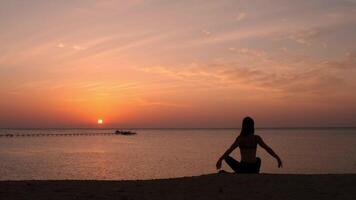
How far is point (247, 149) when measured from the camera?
41.1 ft

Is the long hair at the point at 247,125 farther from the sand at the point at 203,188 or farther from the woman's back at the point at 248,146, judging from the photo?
the sand at the point at 203,188

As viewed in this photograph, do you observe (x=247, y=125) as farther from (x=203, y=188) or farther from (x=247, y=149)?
(x=203, y=188)

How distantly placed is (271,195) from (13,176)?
36.8m

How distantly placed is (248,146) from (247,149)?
10 cm

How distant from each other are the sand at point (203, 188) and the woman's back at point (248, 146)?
1009 millimetres

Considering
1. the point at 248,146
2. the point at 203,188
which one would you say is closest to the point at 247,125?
the point at 248,146

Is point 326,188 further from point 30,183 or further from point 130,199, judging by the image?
point 30,183

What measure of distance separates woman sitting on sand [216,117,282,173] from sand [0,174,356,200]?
2.52ft

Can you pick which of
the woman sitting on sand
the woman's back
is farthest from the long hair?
the woman's back

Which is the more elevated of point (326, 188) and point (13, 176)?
point (326, 188)

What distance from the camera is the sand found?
9.69 metres

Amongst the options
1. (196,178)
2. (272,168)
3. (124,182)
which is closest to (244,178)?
(196,178)

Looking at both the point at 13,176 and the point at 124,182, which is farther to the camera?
the point at 13,176

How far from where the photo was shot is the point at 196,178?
11867 mm
